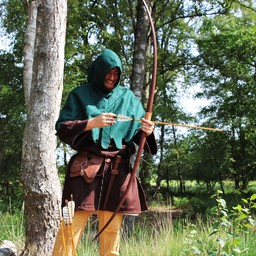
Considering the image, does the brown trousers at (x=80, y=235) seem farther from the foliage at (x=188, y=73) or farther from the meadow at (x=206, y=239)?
the foliage at (x=188, y=73)

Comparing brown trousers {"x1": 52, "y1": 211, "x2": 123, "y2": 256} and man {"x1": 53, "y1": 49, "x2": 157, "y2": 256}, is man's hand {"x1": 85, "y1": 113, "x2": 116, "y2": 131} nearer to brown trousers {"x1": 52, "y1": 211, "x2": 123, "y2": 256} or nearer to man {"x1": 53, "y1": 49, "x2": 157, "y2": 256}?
man {"x1": 53, "y1": 49, "x2": 157, "y2": 256}

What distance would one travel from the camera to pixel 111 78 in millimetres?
2482

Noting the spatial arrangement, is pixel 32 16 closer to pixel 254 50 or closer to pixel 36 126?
pixel 36 126

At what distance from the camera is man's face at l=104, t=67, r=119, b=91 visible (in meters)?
2.46

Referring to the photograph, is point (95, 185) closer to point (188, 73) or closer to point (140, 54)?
point (140, 54)

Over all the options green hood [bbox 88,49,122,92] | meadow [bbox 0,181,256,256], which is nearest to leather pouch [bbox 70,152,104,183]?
green hood [bbox 88,49,122,92]

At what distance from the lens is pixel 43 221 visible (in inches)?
158

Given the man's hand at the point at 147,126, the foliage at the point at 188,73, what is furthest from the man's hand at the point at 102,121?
the foliage at the point at 188,73

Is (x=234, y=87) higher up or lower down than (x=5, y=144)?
higher up

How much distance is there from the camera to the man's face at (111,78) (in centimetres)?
246

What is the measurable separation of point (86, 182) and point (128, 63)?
33.6 ft

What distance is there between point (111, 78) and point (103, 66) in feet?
0.30

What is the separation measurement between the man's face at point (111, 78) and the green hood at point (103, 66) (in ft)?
0.07

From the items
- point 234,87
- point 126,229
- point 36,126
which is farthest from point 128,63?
point 36,126
